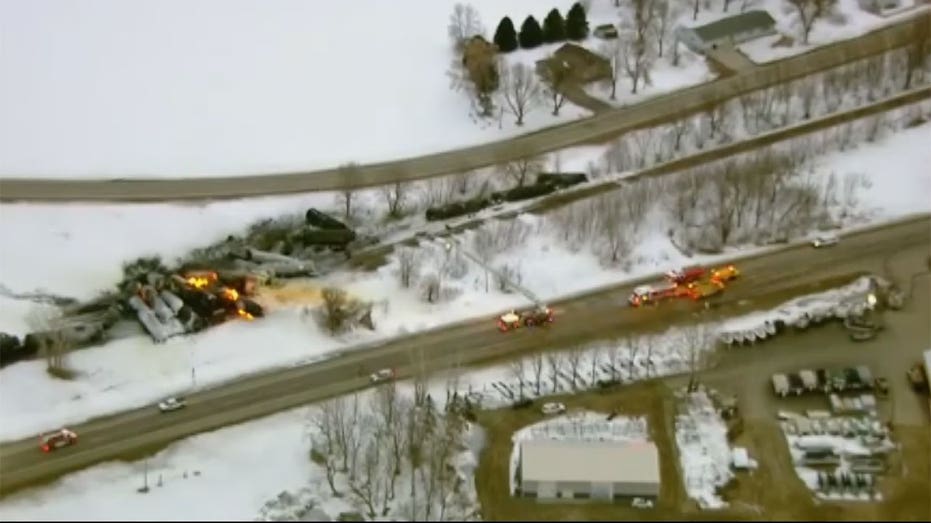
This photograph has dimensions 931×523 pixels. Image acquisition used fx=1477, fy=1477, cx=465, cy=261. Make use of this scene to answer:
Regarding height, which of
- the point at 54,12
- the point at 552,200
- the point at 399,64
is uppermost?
the point at 54,12

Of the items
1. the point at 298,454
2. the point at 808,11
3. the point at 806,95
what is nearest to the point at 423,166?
the point at 806,95

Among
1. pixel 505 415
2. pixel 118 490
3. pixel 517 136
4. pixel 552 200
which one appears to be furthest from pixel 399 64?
pixel 118 490

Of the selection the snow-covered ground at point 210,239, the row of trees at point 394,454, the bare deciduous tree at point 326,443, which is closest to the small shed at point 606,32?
the snow-covered ground at point 210,239

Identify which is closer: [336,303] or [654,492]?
[654,492]

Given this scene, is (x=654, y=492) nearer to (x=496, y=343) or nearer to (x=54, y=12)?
(x=496, y=343)

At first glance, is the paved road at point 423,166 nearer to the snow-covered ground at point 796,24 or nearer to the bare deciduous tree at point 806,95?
the bare deciduous tree at point 806,95

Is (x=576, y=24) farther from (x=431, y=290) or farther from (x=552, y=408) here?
(x=552, y=408)

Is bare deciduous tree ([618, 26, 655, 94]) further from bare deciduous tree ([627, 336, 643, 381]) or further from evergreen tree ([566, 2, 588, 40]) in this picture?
bare deciduous tree ([627, 336, 643, 381])
